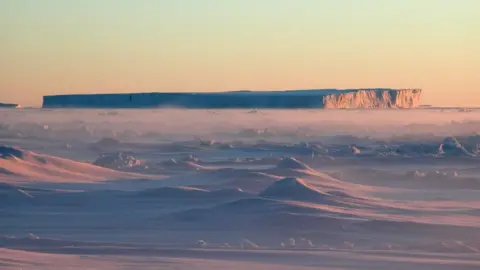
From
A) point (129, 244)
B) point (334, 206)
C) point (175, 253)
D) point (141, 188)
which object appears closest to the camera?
point (175, 253)

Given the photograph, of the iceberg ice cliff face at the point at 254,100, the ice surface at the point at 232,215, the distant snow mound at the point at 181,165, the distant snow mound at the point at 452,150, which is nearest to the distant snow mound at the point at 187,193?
the ice surface at the point at 232,215

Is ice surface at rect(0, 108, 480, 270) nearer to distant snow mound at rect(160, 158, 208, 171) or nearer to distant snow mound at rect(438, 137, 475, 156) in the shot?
distant snow mound at rect(160, 158, 208, 171)

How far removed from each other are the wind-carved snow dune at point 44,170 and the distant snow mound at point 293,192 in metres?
3.06

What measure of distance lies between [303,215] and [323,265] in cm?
255

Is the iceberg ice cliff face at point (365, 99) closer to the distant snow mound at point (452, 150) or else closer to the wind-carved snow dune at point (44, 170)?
Result: the distant snow mound at point (452, 150)

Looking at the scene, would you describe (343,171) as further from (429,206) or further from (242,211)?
(242,211)

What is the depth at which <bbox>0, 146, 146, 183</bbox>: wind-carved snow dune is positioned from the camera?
12852 mm

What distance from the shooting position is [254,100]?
51500 millimetres

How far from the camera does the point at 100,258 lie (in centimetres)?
677

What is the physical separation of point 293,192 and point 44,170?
4.19m

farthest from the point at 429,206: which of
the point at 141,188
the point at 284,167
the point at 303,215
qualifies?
the point at 284,167

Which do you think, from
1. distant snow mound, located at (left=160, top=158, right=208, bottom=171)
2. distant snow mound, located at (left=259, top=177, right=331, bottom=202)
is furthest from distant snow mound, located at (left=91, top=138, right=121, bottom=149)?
Result: distant snow mound, located at (left=259, top=177, right=331, bottom=202)

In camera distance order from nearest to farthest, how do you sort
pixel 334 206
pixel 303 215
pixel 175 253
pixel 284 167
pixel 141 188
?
pixel 175 253, pixel 303 215, pixel 334 206, pixel 141 188, pixel 284 167

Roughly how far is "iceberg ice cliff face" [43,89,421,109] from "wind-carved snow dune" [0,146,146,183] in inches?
1307
